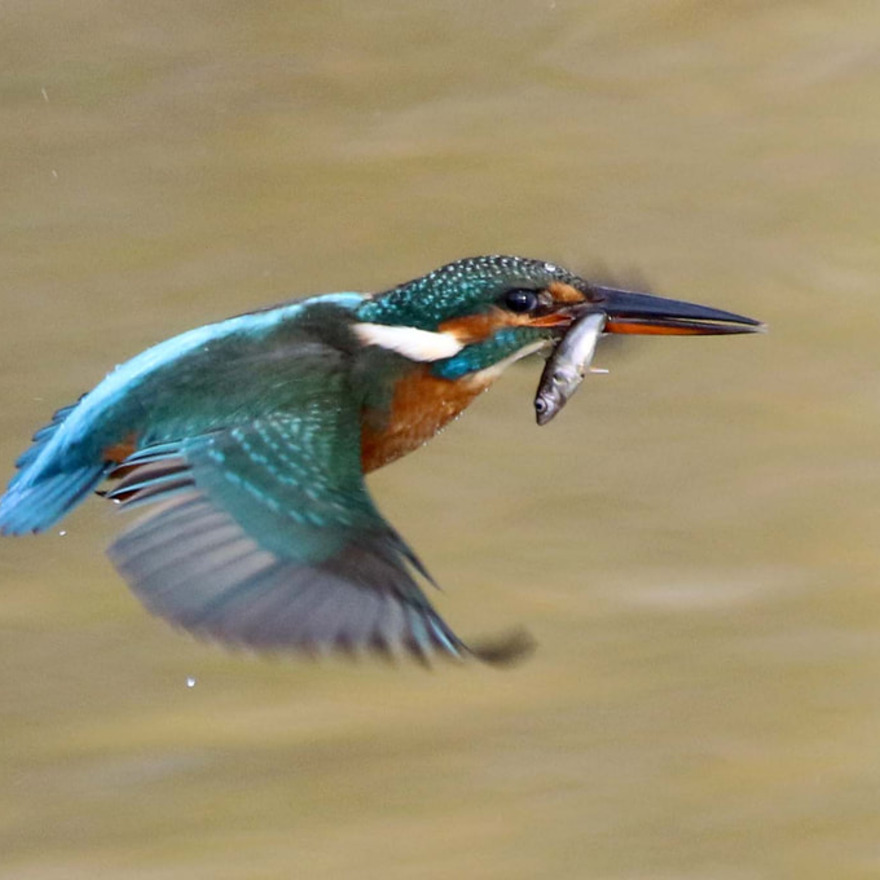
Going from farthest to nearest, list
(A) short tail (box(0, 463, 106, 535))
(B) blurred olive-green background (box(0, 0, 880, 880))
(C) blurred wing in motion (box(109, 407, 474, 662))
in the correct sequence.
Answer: (B) blurred olive-green background (box(0, 0, 880, 880)) < (A) short tail (box(0, 463, 106, 535)) < (C) blurred wing in motion (box(109, 407, 474, 662))

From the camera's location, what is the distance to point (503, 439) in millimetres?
3752

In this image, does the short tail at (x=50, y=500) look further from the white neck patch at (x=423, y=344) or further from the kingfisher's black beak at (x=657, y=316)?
the kingfisher's black beak at (x=657, y=316)

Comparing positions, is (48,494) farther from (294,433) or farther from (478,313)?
(478,313)

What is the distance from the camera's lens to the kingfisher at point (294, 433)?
6.27 feet

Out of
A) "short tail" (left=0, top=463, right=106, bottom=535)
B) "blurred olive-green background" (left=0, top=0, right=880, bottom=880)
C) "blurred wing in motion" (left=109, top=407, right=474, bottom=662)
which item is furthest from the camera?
"blurred olive-green background" (left=0, top=0, right=880, bottom=880)

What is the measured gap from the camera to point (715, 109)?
430 cm

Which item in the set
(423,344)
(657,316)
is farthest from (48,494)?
(657,316)

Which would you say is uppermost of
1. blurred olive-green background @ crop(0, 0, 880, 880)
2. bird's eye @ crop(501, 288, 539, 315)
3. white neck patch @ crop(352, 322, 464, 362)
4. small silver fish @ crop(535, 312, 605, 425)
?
bird's eye @ crop(501, 288, 539, 315)

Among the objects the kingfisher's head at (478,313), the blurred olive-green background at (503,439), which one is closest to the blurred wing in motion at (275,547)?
the kingfisher's head at (478,313)

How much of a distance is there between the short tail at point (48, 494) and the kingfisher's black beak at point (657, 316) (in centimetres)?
56

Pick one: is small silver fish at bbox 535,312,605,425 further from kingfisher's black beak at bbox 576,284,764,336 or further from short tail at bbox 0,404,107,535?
short tail at bbox 0,404,107,535

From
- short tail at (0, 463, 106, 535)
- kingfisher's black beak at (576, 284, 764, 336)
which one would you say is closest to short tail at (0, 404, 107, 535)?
short tail at (0, 463, 106, 535)

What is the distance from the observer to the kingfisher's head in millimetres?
2209

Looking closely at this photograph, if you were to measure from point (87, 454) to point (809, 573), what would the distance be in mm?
1616
